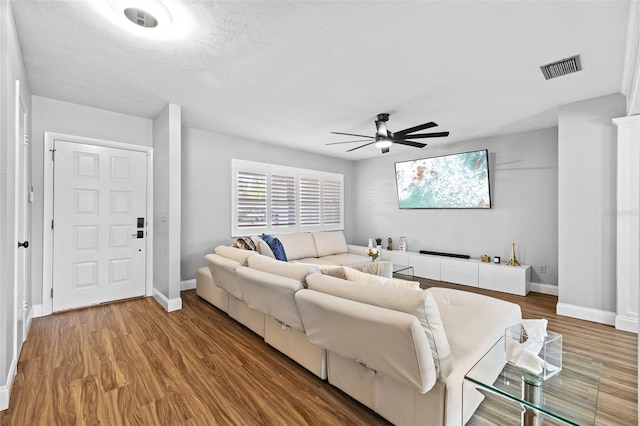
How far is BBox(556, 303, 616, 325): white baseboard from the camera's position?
3.30m

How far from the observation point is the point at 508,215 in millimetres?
4977

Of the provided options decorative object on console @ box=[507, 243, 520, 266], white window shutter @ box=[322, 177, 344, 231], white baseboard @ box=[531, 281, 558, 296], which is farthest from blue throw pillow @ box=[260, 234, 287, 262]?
white baseboard @ box=[531, 281, 558, 296]

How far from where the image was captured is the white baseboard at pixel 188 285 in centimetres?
458

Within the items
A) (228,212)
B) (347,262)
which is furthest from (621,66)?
(228,212)

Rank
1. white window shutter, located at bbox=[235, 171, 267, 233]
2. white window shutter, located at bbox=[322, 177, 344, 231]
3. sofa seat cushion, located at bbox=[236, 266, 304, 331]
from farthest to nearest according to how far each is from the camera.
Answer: white window shutter, located at bbox=[322, 177, 344, 231] < white window shutter, located at bbox=[235, 171, 267, 233] < sofa seat cushion, located at bbox=[236, 266, 304, 331]

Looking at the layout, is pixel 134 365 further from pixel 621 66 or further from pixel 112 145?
pixel 621 66

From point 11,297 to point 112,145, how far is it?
2.47m

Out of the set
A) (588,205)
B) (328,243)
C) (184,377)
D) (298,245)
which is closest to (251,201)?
(298,245)

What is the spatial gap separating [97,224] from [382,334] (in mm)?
4047

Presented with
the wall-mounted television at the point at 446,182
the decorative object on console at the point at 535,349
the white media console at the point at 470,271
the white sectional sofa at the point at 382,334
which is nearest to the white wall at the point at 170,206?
the white sectional sofa at the point at 382,334

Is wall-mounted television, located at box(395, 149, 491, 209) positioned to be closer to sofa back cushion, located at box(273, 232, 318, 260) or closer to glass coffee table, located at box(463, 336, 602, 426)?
sofa back cushion, located at box(273, 232, 318, 260)

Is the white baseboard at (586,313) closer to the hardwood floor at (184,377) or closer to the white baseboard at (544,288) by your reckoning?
the hardwood floor at (184,377)

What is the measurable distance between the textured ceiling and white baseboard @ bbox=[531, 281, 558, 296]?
8.36 feet

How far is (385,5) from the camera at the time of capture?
1.93m
